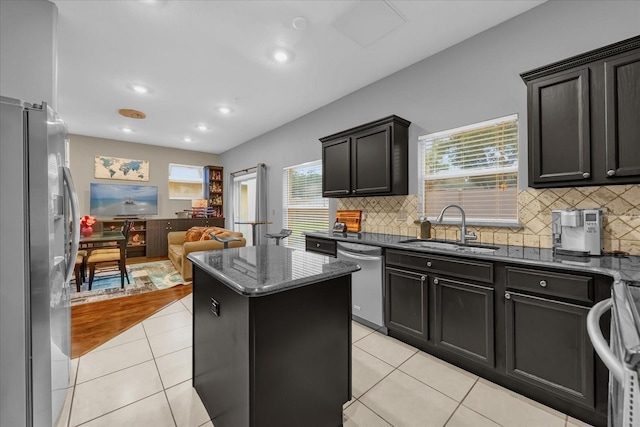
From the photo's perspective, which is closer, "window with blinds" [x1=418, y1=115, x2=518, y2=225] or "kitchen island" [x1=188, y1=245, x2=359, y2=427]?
"kitchen island" [x1=188, y1=245, x2=359, y2=427]

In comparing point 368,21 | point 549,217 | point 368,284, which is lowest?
→ point 368,284

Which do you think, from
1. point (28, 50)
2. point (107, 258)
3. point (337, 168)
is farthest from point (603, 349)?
point (107, 258)

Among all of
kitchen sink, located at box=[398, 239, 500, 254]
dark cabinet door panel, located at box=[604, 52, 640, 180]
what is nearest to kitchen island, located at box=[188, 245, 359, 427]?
kitchen sink, located at box=[398, 239, 500, 254]

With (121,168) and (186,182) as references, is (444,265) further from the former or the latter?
(121,168)

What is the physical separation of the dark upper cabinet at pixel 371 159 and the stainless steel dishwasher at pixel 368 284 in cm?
74

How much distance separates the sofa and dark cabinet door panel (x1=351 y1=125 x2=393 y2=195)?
7.70 feet

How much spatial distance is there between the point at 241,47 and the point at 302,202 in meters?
2.61

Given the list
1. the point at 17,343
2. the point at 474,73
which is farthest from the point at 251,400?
the point at 474,73

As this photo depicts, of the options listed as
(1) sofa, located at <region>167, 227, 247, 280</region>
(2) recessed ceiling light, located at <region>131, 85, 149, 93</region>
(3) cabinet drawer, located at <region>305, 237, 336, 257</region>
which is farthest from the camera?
(1) sofa, located at <region>167, 227, 247, 280</region>

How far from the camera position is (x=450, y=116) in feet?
9.05

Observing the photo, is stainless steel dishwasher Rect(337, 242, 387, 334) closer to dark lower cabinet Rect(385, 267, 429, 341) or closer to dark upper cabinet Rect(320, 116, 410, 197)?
dark lower cabinet Rect(385, 267, 429, 341)

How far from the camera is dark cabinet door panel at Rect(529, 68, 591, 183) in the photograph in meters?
1.77

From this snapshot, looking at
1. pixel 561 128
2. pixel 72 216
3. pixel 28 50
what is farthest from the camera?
pixel 28 50

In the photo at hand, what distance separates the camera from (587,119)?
1756 millimetres
